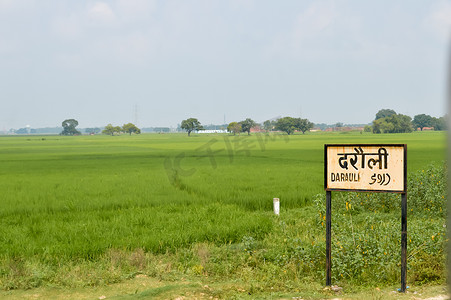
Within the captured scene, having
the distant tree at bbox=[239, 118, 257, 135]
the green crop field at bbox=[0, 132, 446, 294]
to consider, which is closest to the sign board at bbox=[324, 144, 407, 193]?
the green crop field at bbox=[0, 132, 446, 294]

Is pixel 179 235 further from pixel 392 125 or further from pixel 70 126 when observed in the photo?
pixel 70 126

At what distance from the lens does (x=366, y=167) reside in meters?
6.75

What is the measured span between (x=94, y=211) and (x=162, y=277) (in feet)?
21.4

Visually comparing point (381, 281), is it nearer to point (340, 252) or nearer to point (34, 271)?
point (340, 252)

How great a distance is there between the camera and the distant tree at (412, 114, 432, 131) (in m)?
167

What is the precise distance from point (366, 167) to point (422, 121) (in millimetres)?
177297

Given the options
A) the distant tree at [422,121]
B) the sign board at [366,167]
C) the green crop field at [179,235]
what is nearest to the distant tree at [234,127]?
the distant tree at [422,121]

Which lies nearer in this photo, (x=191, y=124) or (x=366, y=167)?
(x=366, y=167)

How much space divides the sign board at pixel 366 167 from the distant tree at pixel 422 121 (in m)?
177

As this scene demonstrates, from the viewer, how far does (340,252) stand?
7785 millimetres

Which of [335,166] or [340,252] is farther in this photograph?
[340,252]

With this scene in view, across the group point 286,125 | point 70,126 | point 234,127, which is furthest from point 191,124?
point 70,126

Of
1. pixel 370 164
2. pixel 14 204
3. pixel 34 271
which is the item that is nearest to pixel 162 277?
pixel 34 271

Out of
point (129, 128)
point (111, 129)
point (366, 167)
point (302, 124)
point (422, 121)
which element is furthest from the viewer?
point (129, 128)
